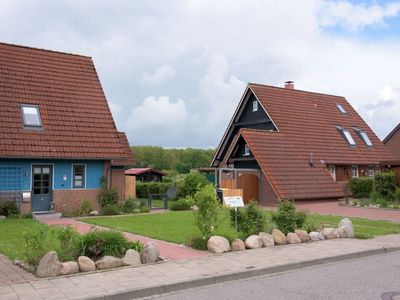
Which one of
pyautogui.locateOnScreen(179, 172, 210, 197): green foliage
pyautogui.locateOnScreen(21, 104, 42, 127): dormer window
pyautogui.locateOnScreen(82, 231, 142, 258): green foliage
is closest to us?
pyautogui.locateOnScreen(82, 231, 142, 258): green foliage

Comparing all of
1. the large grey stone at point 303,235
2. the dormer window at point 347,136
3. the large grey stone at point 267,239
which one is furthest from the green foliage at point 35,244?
the dormer window at point 347,136

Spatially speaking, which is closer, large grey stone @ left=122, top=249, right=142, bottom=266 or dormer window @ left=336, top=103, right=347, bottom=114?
large grey stone @ left=122, top=249, right=142, bottom=266

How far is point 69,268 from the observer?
939cm

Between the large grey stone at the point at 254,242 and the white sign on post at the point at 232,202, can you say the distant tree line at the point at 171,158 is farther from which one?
the large grey stone at the point at 254,242

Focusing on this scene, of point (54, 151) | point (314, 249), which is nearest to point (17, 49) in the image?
point (54, 151)

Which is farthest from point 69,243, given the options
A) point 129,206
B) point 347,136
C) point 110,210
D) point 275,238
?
point 347,136

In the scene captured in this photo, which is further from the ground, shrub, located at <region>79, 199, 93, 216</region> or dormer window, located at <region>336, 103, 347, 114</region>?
dormer window, located at <region>336, 103, 347, 114</region>

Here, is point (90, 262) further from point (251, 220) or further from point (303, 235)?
point (303, 235)

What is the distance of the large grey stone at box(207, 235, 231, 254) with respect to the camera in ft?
38.8

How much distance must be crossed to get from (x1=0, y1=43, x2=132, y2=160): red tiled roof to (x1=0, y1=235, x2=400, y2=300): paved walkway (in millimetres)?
13615

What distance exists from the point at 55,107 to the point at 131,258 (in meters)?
16.2

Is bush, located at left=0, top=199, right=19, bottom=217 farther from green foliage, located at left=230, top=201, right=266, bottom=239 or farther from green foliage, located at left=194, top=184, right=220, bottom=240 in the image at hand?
green foliage, located at left=230, top=201, right=266, bottom=239

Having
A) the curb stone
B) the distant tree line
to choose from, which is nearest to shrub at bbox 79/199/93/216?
the curb stone

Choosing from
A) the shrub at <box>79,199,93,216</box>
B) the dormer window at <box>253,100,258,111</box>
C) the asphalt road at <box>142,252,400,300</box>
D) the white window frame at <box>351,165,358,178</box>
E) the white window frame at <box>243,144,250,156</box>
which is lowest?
the asphalt road at <box>142,252,400,300</box>
